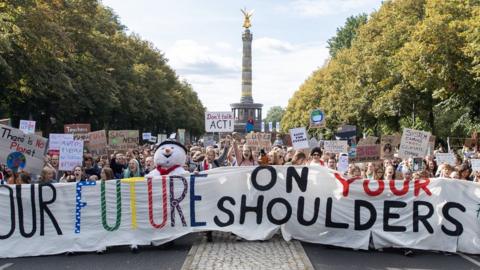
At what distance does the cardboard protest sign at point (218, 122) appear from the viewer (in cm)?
1786

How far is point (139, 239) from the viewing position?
1075 cm

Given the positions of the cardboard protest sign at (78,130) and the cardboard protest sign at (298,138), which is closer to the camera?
the cardboard protest sign at (298,138)

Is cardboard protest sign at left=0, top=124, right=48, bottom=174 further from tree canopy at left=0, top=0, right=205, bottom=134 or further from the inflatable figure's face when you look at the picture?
tree canopy at left=0, top=0, right=205, bottom=134

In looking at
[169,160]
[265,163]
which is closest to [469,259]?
[265,163]

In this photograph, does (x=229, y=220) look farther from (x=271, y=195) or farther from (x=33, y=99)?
(x=33, y=99)

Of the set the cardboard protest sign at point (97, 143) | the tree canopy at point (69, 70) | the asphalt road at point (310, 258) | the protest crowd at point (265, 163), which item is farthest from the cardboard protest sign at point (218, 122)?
the tree canopy at point (69, 70)

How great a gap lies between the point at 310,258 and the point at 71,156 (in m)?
6.78

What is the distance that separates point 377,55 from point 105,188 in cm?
3675

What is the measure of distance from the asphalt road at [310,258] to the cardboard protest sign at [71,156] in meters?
4.31

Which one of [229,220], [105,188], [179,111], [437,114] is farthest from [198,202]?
[179,111]

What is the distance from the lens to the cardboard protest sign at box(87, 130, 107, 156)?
61.3ft

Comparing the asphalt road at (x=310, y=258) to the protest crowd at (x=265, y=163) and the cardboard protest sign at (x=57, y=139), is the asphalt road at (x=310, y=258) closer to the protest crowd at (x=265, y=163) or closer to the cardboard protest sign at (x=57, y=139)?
the protest crowd at (x=265, y=163)

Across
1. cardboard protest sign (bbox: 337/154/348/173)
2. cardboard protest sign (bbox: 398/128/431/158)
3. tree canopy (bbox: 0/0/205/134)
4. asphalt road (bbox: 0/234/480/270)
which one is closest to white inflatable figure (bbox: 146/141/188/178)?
asphalt road (bbox: 0/234/480/270)

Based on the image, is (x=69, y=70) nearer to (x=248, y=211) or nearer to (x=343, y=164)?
(x=343, y=164)
